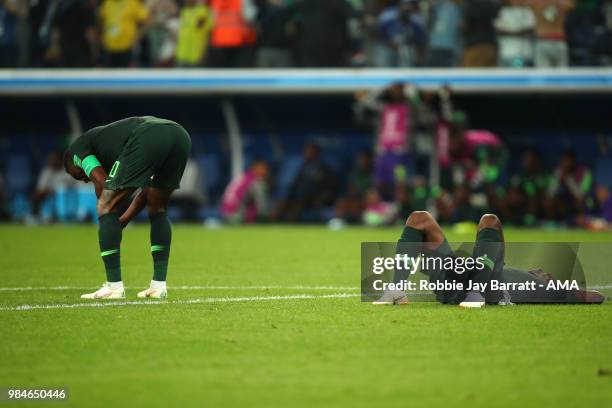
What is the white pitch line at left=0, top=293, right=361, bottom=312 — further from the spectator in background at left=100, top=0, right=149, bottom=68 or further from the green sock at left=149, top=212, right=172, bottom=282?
the spectator in background at left=100, top=0, right=149, bottom=68

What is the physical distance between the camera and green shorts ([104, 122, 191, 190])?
9523mm

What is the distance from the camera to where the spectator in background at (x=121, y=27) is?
79.3 feet

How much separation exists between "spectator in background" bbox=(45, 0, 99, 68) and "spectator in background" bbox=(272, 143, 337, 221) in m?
4.52

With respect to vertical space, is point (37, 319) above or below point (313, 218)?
above

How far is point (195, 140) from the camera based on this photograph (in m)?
26.8

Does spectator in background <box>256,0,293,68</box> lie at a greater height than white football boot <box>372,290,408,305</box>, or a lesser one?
greater

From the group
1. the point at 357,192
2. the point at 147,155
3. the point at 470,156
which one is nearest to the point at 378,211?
the point at 357,192

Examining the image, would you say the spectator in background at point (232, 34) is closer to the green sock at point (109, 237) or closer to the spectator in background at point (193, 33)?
the spectator in background at point (193, 33)

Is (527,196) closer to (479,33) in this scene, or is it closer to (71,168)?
(479,33)

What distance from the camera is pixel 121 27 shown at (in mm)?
24250

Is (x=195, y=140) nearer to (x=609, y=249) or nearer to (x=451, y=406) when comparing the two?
(x=609, y=249)

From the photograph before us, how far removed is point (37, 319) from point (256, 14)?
50.2ft

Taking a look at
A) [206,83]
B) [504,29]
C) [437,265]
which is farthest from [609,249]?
[206,83]

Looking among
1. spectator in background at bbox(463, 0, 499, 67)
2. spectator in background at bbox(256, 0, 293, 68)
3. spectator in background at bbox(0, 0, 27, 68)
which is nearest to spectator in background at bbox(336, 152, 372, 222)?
spectator in background at bbox(256, 0, 293, 68)
